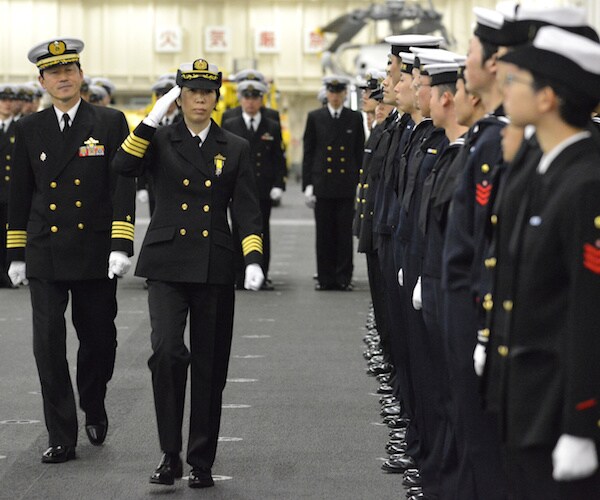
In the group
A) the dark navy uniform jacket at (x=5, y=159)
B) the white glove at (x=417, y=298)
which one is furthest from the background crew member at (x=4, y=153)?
the white glove at (x=417, y=298)

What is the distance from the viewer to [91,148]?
7.65 meters

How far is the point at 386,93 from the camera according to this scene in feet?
27.3

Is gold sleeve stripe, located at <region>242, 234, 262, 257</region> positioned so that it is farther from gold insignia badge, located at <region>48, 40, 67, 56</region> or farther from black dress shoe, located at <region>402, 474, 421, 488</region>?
gold insignia badge, located at <region>48, 40, 67, 56</region>

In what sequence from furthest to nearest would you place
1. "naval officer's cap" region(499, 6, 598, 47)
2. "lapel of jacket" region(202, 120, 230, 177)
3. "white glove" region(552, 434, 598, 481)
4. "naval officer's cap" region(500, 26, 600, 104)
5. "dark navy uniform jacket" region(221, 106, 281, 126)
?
"dark navy uniform jacket" region(221, 106, 281, 126) < "lapel of jacket" region(202, 120, 230, 177) < "naval officer's cap" region(499, 6, 598, 47) < "naval officer's cap" region(500, 26, 600, 104) < "white glove" region(552, 434, 598, 481)

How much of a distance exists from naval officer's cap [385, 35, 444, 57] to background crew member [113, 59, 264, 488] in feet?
4.50

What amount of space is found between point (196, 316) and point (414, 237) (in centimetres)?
102

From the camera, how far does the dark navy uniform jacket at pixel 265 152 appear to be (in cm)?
1620

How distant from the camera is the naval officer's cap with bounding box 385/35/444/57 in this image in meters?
7.87

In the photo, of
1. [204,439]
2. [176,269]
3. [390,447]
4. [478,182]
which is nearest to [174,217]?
[176,269]

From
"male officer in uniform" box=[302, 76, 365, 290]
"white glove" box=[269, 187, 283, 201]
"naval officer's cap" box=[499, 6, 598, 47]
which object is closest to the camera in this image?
"naval officer's cap" box=[499, 6, 598, 47]

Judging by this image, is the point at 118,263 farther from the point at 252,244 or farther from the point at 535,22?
the point at 535,22

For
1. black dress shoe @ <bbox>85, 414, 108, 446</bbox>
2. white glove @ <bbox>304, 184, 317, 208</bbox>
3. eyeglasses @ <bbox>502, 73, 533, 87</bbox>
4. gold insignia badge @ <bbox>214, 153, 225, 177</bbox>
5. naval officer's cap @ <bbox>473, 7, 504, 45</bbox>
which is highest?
naval officer's cap @ <bbox>473, 7, 504, 45</bbox>

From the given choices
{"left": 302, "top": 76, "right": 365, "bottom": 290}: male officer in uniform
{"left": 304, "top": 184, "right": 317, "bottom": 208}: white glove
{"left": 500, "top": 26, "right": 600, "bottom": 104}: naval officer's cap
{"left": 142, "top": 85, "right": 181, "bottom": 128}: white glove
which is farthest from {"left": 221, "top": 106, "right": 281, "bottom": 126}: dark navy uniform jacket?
{"left": 500, "top": 26, "right": 600, "bottom": 104}: naval officer's cap

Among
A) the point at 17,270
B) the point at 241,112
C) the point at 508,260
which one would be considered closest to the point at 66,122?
the point at 17,270
